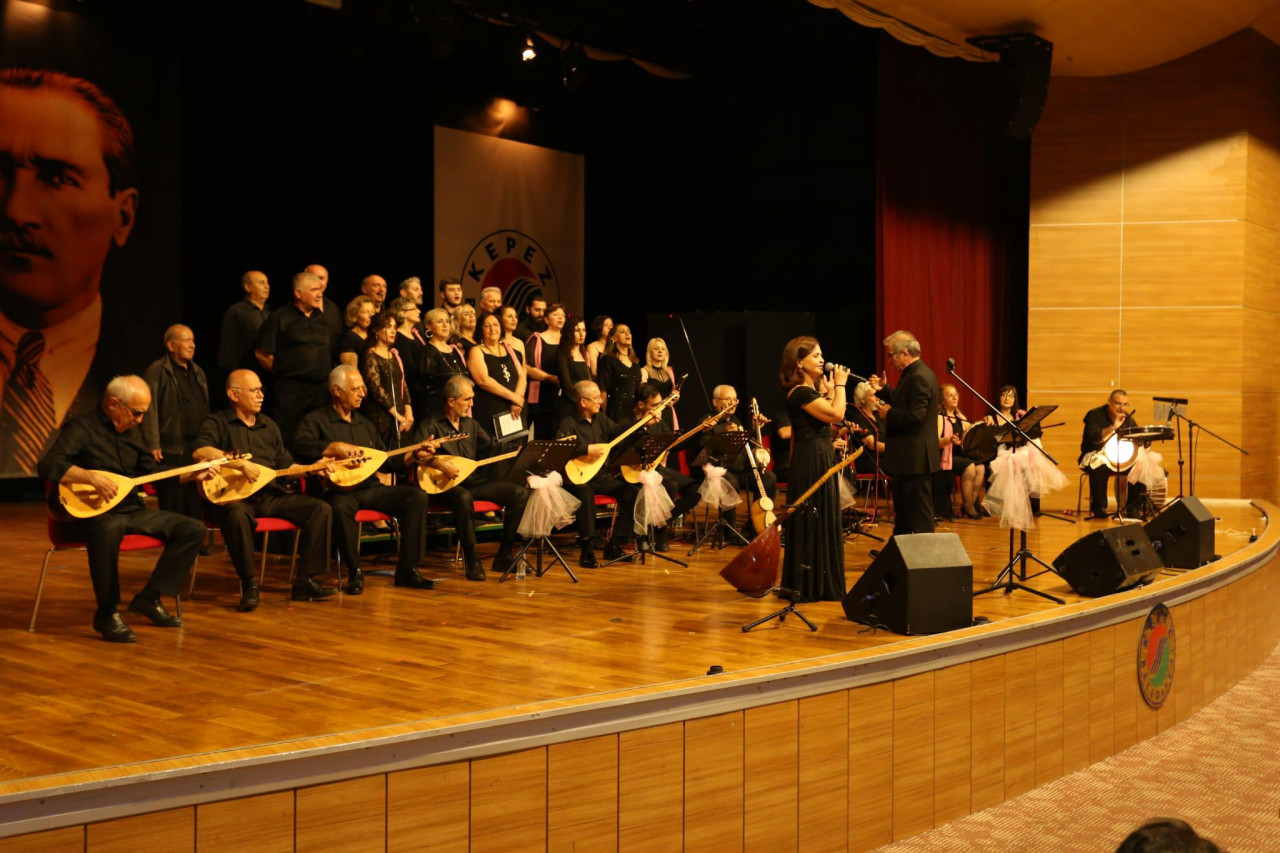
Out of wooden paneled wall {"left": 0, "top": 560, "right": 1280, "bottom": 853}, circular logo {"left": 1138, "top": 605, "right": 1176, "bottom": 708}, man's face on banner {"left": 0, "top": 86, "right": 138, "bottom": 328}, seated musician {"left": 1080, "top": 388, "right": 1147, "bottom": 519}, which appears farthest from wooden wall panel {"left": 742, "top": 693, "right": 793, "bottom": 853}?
Answer: man's face on banner {"left": 0, "top": 86, "right": 138, "bottom": 328}

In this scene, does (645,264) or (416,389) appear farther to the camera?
(645,264)

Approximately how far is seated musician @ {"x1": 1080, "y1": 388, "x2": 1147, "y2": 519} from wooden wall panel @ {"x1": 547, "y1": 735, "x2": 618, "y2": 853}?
7.14 meters

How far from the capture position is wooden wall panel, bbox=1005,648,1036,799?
5.18 metres

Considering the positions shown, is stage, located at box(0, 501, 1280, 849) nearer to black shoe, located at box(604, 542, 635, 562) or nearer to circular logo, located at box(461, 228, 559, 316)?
black shoe, located at box(604, 542, 635, 562)

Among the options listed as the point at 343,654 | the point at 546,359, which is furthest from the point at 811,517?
the point at 546,359

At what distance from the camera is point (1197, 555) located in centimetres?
713

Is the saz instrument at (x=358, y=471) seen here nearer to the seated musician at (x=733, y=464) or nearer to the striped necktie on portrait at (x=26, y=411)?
the seated musician at (x=733, y=464)

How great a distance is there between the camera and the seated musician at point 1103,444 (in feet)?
32.9

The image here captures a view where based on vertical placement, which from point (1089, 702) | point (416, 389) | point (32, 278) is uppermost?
point (32, 278)

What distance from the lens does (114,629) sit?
5.05 metres

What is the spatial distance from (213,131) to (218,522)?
484 cm

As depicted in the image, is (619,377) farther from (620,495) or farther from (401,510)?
(401,510)

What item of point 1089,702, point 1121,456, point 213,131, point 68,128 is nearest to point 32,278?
point 68,128

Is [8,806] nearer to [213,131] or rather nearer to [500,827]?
[500,827]
